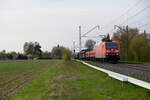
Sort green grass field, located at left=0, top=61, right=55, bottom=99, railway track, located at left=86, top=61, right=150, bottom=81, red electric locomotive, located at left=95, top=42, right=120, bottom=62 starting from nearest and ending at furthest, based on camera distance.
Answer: green grass field, located at left=0, top=61, right=55, bottom=99
railway track, located at left=86, top=61, right=150, bottom=81
red electric locomotive, located at left=95, top=42, right=120, bottom=62

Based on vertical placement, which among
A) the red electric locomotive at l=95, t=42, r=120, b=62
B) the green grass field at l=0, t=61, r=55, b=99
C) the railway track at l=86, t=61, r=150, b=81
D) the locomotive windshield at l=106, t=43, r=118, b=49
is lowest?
the green grass field at l=0, t=61, r=55, b=99

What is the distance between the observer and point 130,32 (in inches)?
2143

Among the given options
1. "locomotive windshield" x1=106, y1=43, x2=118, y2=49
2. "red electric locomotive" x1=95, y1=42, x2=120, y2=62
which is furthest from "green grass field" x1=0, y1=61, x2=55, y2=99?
"locomotive windshield" x1=106, y1=43, x2=118, y2=49

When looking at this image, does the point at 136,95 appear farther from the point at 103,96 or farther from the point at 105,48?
the point at 105,48

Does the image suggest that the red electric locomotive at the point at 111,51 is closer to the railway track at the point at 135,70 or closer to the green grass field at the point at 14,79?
the railway track at the point at 135,70

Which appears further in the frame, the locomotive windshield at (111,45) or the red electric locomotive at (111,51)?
the locomotive windshield at (111,45)

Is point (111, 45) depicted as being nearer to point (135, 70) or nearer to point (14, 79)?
point (135, 70)

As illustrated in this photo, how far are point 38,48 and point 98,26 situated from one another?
362 feet

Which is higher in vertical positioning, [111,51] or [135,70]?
[111,51]

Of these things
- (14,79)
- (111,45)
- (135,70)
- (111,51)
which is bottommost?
(14,79)

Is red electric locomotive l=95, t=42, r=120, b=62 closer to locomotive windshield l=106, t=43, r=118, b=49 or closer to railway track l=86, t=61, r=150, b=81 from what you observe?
locomotive windshield l=106, t=43, r=118, b=49

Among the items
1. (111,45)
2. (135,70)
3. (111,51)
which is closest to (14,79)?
(135,70)

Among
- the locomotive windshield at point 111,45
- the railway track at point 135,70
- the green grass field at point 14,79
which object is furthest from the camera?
the locomotive windshield at point 111,45

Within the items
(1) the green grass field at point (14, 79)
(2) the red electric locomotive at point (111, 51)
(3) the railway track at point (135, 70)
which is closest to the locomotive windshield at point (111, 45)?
(2) the red electric locomotive at point (111, 51)
